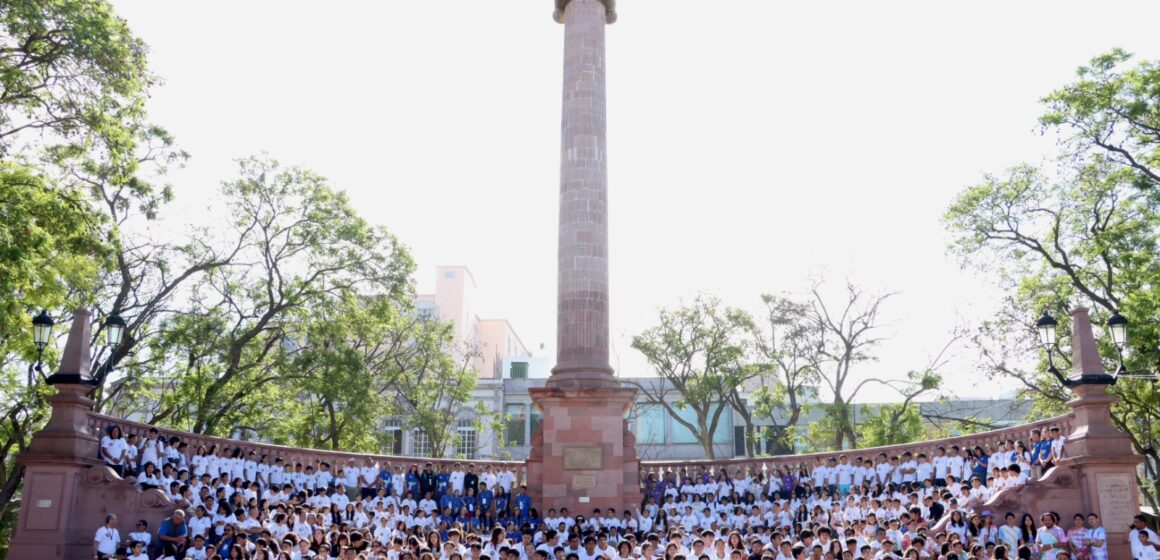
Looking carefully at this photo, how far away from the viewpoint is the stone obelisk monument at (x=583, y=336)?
78.6 feet

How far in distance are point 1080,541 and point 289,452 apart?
19312 mm

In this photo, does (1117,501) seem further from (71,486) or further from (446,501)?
(71,486)

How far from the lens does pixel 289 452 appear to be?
2536cm

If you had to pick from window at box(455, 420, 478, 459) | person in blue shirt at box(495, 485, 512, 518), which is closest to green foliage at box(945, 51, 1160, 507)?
person in blue shirt at box(495, 485, 512, 518)

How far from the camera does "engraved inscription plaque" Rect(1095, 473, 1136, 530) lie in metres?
18.0

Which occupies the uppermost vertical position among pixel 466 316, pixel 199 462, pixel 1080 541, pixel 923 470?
pixel 466 316

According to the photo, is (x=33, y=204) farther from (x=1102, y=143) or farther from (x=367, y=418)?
(x=1102, y=143)

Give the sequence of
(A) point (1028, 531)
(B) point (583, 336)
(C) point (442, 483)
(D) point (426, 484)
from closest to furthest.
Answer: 1. (A) point (1028, 531)
2. (B) point (583, 336)
3. (D) point (426, 484)
4. (C) point (442, 483)

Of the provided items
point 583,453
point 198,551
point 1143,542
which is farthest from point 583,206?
point 1143,542

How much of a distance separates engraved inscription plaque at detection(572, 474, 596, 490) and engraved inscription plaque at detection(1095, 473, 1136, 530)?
1156 centimetres

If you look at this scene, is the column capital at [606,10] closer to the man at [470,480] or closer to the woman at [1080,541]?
the man at [470,480]

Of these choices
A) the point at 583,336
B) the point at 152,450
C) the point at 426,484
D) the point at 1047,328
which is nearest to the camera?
the point at 1047,328

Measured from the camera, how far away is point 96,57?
19.6 metres

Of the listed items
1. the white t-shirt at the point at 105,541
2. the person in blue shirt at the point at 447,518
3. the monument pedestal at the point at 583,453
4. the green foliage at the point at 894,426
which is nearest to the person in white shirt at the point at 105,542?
the white t-shirt at the point at 105,541
